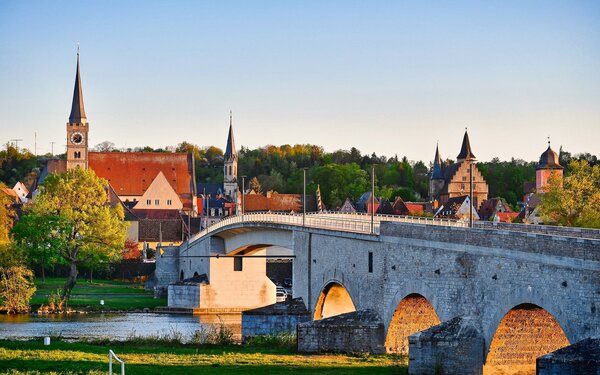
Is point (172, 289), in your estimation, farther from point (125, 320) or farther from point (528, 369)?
point (528, 369)

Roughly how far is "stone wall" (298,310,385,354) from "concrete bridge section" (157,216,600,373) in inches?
20.9

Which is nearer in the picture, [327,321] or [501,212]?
[327,321]

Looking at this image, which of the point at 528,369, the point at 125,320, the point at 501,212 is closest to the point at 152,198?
the point at 501,212

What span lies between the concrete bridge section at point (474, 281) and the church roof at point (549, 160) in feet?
194

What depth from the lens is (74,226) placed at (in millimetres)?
76312

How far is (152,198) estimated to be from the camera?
150m

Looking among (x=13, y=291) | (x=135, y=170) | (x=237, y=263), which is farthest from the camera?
(x=135, y=170)

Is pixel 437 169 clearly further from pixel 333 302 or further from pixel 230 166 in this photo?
pixel 333 302

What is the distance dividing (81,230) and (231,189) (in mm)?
96321

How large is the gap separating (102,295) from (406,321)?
4116 cm

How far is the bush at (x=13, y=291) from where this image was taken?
6775 cm

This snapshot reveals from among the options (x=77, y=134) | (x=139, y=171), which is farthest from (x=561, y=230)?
(x=139, y=171)

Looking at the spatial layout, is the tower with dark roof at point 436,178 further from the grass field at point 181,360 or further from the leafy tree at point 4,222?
the grass field at point 181,360

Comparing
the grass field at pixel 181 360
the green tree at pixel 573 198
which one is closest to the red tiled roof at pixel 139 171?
the green tree at pixel 573 198
